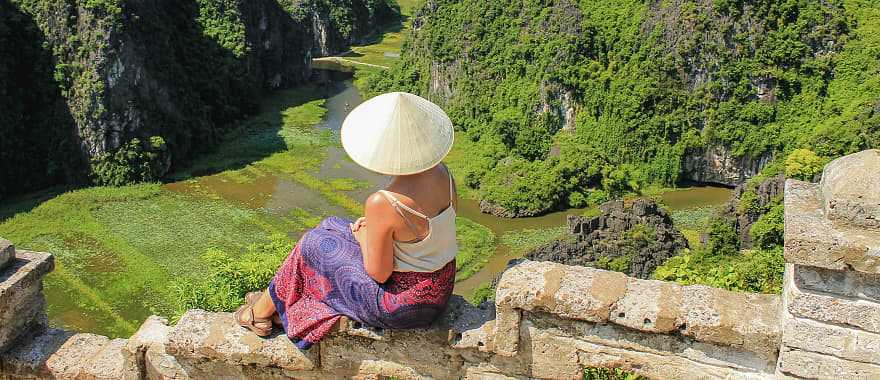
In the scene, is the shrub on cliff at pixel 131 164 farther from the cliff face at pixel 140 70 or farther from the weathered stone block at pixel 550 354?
the weathered stone block at pixel 550 354

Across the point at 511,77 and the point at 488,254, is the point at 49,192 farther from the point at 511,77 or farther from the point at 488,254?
the point at 511,77

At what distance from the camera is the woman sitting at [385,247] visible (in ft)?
17.4

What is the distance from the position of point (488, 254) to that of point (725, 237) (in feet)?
26.8

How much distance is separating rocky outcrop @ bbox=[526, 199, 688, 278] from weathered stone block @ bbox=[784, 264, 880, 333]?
1786cm

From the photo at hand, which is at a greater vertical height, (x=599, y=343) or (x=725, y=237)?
(x=599, y=343)

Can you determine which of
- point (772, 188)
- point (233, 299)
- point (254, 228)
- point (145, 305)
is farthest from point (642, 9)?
point (233, 299)

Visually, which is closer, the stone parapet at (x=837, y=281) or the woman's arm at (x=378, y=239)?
the stone parapet at (x=837, y=281)

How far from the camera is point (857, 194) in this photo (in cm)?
472

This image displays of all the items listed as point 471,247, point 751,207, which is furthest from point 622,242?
point 471,247

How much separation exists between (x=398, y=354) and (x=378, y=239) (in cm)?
97

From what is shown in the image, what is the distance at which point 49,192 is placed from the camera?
37.4 m

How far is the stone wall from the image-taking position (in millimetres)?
4711

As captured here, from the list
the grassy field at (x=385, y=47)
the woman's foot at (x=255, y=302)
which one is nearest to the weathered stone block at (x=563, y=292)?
the woman's foot at (x=255, y=302)

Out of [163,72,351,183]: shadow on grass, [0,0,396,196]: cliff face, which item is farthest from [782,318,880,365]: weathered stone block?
[0,0,396,196]: cliff face
